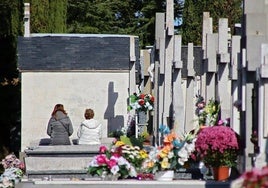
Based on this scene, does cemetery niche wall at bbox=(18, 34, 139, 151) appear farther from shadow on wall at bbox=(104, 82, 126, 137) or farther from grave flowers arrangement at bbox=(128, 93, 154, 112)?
grave flowers arrangement at bbox=(128, 93, 154, 112)

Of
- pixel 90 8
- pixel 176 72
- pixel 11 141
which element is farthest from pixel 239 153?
pixel 90 8

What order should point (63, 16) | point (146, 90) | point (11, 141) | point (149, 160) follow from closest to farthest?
point (149, 160) → point (146, 90) → point (11, 141) → point (63, 16)

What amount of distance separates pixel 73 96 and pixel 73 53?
1.42 m

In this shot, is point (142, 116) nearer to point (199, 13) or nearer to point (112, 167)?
point (112, 167)

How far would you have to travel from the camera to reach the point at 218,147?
10.9 metres

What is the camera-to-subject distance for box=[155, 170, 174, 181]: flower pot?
37.4ft

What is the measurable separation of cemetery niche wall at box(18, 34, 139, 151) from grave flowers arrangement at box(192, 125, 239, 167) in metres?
14.2

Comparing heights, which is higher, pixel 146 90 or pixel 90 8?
pixel 90 8

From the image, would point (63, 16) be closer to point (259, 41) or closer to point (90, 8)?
point (90, 8)

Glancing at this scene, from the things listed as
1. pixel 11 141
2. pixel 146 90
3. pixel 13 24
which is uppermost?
pixel 13 24

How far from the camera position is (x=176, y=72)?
1811 centimetres

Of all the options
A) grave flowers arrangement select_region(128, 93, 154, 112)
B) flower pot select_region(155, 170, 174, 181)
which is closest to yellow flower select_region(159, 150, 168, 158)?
flower pot select_region(155, 170, 174, 181)

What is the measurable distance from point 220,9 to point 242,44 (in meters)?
33.4

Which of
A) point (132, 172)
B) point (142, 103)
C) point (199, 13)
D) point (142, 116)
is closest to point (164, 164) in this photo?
point (132, 172)
